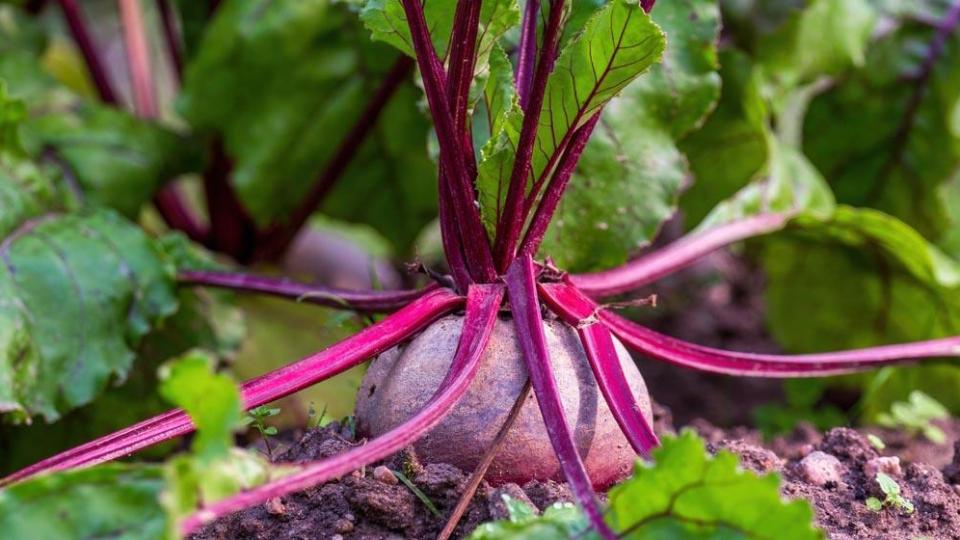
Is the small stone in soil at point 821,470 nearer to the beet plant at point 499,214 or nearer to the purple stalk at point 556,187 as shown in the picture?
the beet plant at point 499,214

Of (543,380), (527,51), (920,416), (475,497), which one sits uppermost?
(527,51)

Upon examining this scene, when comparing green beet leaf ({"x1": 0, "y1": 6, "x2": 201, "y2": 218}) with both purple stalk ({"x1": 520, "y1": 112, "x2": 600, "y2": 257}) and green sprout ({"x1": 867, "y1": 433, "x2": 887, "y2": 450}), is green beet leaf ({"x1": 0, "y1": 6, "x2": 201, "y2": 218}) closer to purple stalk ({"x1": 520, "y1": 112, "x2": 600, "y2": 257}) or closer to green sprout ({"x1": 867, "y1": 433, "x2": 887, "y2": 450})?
purple stalk ({"x1": 520, "y1": 112, "x2": 600, "y2": 257})

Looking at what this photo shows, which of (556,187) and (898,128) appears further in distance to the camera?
(898,128)

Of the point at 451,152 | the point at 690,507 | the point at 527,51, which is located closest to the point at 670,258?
the point at 527,51

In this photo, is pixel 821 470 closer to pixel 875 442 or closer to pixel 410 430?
pixel 875 442

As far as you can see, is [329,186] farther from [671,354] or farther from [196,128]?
[671,354]

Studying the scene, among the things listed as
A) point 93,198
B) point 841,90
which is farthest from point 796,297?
point 93,198

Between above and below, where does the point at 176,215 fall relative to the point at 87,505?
below
